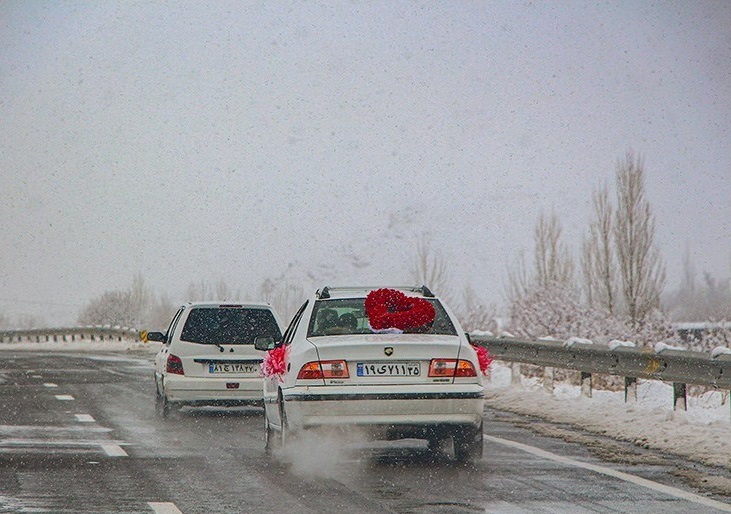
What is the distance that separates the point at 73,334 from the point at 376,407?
61207 mm

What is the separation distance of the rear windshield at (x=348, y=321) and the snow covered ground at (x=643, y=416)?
259 centimetres

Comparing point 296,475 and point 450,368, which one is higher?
point 450,368

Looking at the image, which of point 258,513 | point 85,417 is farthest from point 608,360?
point 258,513

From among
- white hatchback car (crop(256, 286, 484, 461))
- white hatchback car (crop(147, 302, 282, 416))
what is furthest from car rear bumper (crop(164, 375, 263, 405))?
white hatchback car (crop(256, 286, 484, 461))

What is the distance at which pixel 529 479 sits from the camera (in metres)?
10.0

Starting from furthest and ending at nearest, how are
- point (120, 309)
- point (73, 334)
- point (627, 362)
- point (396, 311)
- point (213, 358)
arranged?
point (120, 309) → point (73, 334) → point (213, 358) → point (627, 362) → point (396, 311)

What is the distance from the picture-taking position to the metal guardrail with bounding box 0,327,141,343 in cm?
5977

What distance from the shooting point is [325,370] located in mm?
10539

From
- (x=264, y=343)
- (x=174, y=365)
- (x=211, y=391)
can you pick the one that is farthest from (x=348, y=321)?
(x=174, y=365)

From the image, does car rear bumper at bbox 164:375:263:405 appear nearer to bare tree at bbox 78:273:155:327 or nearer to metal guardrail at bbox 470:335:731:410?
metal guardrail at bbox 470:335:731:410

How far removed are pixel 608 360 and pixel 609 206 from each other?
31361 millimetres

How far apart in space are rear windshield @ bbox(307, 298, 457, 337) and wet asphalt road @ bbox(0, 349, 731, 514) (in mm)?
1042

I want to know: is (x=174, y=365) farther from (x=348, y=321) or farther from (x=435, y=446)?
(x=348, y=321)

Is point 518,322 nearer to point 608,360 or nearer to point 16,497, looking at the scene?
point 608,360
